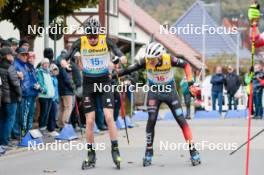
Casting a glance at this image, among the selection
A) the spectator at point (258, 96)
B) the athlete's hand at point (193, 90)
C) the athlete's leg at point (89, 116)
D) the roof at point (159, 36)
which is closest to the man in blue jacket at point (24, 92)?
the athlete's leg at point (89, 116)

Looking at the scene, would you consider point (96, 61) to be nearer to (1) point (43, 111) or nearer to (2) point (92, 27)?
(2) point (92, 27)

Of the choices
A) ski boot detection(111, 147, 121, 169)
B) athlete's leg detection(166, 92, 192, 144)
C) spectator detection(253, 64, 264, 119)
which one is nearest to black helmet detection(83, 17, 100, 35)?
athlete's leg detection(166, 92, 192, 144)

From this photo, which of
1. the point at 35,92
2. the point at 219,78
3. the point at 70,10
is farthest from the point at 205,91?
the point at 35,92

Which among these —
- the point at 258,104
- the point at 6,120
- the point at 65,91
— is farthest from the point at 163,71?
the point at 258,104

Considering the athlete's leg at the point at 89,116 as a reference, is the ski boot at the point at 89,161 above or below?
below

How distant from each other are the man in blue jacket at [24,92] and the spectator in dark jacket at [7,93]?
2.82 ft

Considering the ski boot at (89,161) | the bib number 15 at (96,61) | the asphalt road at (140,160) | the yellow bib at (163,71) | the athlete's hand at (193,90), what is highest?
the bib number 15 at (96,61)

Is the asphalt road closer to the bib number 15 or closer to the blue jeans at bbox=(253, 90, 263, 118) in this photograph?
the bib number 15

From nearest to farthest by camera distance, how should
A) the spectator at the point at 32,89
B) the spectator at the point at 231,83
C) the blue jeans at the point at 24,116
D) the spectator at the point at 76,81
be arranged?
the blue jeans at the point at 24,116 → the spectator at the point at 32,89 → the spectator at the point at 76,81 → the spectator at the point at 231,83

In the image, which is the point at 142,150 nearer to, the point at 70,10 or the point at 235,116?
the point at 70,10

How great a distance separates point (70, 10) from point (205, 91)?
19.3 m

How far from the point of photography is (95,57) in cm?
1292

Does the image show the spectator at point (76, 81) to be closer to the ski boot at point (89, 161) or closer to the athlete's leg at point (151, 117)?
the athlete's leg at point (151, 117)

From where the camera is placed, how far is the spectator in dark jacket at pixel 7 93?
50.0 feet
